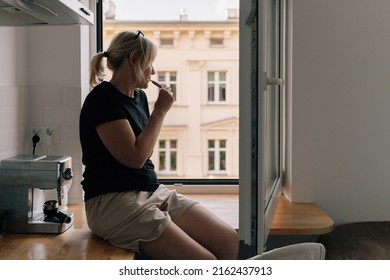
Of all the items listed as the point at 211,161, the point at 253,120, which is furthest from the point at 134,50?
the point at 211,161

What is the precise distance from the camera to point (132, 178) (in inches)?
69.1

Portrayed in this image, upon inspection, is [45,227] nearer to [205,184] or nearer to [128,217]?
[128,217]

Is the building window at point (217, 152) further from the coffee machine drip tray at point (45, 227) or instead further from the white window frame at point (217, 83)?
the coffee machine drip tray at point (45, 227)

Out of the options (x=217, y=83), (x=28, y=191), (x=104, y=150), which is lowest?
(x=28, y=191)

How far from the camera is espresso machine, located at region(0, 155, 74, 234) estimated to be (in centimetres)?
183

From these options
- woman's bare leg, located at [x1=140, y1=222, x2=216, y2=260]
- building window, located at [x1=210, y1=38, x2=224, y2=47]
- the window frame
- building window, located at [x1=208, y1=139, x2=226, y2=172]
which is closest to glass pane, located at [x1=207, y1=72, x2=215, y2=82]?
building window, located at [x1=210, y1=38, x2=224, y2=47]

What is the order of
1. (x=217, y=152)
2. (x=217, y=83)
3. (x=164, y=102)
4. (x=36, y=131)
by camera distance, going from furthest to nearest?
(x=217, y=152) → (x=217, y=83) → (x=36, y=131) → (x=164, y=102)

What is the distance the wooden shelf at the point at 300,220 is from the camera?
188 centimetres

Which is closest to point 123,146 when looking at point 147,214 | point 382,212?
point 147,214

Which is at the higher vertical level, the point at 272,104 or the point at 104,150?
the point at 272,104

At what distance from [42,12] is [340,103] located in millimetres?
1044

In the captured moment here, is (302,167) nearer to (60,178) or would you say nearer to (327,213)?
(327,213)

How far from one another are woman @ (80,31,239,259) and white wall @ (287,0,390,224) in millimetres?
512

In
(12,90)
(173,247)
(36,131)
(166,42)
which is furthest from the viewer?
(166,42)
